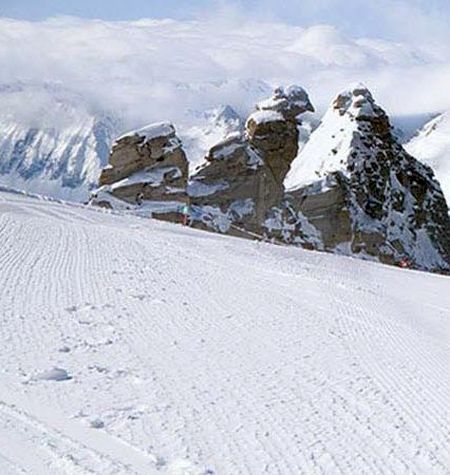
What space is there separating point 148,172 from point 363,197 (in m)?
25.1

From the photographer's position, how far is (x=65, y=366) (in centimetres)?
930

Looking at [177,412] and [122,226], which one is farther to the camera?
[122,226]

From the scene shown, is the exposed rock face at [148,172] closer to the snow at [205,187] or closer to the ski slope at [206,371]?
the snow at [205,187]

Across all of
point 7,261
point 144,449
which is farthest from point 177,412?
point 7,261

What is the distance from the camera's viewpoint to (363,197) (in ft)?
262

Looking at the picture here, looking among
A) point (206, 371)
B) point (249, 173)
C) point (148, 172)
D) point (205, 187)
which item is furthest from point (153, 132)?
point (206, 371)

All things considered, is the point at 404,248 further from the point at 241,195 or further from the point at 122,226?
the point at 122,226

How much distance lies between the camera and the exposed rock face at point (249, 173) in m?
70.4

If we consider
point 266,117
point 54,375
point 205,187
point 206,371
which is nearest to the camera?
point 54,375

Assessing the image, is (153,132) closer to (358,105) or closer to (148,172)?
(148,172)

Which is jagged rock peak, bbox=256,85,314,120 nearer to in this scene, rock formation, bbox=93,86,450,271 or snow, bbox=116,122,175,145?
rock formation, bbox=93,86,450,271

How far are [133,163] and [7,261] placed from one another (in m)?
50.2

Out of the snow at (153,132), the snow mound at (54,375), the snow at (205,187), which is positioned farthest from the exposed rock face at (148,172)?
the snow mound at (54,375)

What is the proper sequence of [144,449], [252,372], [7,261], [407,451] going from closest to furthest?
[144,449] → [407,451] → [252,372] → [7,261]
